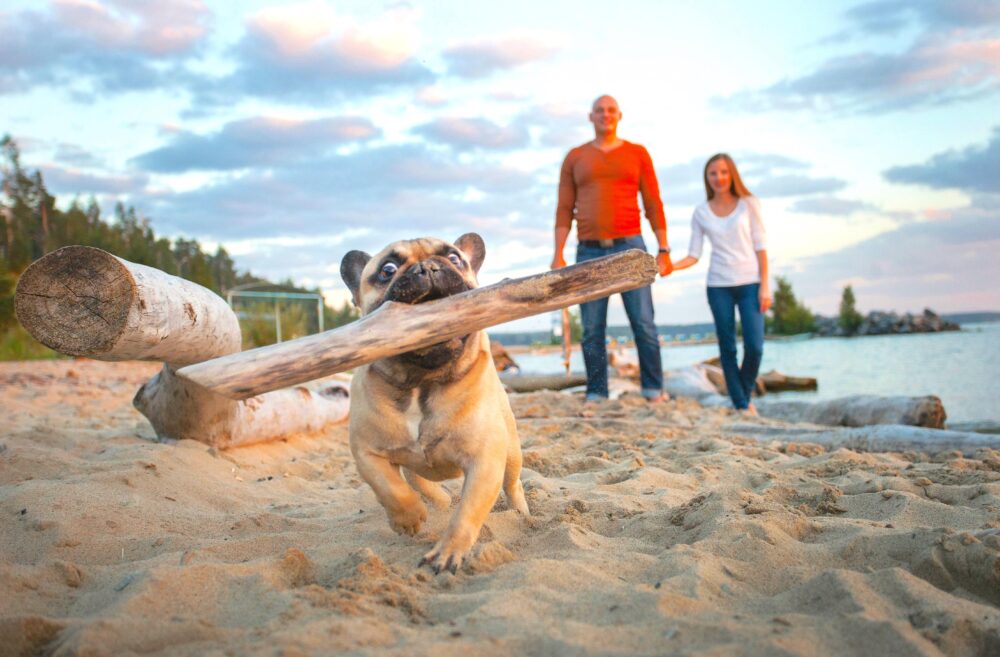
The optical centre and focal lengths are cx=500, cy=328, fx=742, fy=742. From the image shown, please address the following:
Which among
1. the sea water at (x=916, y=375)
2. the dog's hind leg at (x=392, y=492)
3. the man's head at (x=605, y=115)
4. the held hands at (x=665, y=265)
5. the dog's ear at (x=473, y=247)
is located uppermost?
the man's head at (x=605, y=115)

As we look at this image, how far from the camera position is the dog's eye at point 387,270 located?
3.54 m

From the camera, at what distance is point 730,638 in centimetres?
205

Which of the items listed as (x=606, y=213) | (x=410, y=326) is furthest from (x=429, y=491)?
(x=606, y=213)

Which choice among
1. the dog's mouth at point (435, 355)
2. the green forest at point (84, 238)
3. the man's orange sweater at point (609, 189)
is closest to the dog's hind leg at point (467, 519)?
the dog's mouth at point (435, 355)

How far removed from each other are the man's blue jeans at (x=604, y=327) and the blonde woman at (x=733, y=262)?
63 centimetres

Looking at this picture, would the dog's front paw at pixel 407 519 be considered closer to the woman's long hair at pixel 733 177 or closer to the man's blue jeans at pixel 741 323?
the man's blue jeans at pixel 741 323

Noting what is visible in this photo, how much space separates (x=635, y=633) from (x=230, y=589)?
4.58 feet

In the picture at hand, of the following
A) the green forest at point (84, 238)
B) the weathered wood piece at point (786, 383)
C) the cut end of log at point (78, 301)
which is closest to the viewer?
the cut end of log at point (78, 301)

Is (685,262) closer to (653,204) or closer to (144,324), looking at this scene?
(653,204)

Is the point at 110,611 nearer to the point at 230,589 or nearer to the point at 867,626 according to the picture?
the point at 230,589

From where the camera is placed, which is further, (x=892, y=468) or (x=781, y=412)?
(x=781, y=412)

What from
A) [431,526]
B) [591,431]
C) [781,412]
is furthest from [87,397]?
[781,412]

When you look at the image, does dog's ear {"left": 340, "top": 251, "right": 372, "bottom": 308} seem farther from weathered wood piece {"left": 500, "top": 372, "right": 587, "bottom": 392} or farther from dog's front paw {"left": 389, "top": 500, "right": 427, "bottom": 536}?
weathered wood piece {"left": 500, "top": 372, "right": 587, "bottom": 392}

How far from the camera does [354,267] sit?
401 cm
